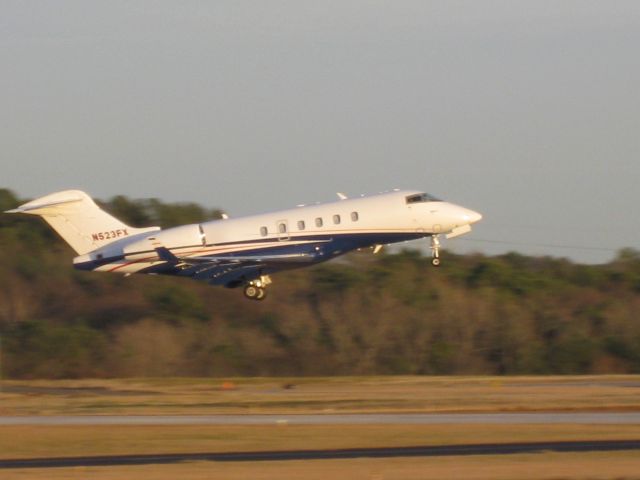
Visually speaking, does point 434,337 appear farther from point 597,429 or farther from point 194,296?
point 597,429

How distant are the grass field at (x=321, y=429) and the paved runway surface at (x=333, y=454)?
72 centimetres

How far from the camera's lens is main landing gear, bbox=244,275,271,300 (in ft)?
141

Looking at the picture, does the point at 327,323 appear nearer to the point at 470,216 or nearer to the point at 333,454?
the point at 470,216

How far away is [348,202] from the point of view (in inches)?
1617

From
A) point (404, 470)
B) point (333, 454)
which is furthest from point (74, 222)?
point (404, 470)

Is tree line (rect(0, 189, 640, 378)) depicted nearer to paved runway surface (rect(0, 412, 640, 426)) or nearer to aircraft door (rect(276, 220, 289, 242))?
aircraft door (rect(276, 220, 289, 242))

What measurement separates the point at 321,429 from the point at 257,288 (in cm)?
1450

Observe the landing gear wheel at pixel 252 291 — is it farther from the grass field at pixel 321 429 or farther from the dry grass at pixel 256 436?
the dry grass at pixel 256 436

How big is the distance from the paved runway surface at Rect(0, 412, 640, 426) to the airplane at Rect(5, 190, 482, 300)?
9081 millimetres

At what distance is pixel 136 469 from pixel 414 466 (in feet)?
17.5

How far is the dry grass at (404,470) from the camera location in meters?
20.8

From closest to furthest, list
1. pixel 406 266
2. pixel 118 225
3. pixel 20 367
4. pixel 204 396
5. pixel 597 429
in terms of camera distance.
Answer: pixel 597 429
pixel 204 396
pixel 118 225
pixel 20 367
pixel 406 266

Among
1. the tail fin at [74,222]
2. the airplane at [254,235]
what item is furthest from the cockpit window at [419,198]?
the tail fin at [74,222]

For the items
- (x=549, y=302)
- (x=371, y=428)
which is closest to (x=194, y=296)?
(x=549, y=302)
